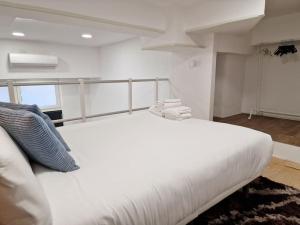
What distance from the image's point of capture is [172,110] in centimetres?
249

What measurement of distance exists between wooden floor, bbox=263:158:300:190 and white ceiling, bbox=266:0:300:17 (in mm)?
2706

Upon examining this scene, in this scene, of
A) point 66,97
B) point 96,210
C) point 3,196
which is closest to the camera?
point 3,196

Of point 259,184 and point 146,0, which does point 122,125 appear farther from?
point 146,0

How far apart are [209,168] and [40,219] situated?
3.06 ft

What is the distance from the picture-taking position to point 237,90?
17.7 feet

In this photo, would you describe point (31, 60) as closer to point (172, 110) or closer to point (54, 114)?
point (54, 114)

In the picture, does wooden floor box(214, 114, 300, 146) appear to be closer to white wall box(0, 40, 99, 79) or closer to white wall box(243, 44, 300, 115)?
white wall box(243, 44, 300, 115)

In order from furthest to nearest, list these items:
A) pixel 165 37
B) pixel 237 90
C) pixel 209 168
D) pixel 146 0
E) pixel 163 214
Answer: pixel 237 90 < pixel 165 37 < pixel 146 0 < pixel 209 168 < pixel 163 214

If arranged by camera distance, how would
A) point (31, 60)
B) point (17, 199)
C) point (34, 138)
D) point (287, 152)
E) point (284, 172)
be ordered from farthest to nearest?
point (31, 60) < point (287, 152) < point (284, 172) < point (34, 138) < point (17, 199)

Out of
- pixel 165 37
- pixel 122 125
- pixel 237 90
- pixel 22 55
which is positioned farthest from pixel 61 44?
pixel 237 90

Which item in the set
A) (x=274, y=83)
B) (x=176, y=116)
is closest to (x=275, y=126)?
(x=274, y=83)

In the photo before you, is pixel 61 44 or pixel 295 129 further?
pixel 61 44

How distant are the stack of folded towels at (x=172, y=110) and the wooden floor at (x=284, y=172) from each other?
115cm

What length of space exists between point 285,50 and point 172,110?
12.2 feet
